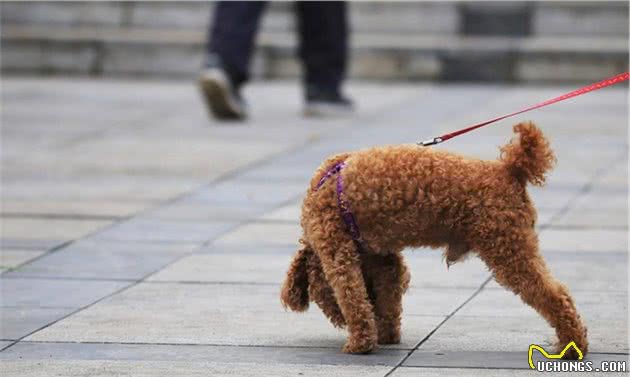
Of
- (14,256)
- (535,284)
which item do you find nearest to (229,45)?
(14,256)

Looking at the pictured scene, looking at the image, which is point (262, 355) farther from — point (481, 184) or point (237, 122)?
point (237, 122)

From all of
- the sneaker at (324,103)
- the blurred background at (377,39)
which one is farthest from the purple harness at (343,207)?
the blurred background at (377,39)

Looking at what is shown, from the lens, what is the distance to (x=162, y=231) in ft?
28.1

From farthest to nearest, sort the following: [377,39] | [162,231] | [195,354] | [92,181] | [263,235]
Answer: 1. [377,39]
2. [92,181]
3. [162,231]
4. [263,235]
5. [195,354]

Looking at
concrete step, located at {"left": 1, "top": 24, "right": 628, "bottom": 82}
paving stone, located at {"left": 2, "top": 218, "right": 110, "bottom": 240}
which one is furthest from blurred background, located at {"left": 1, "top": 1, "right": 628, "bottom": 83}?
paving stone, located at {"left": 2, "top": 218, "right": 110, "bottom": 240}

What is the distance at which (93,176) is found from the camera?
10.7 m

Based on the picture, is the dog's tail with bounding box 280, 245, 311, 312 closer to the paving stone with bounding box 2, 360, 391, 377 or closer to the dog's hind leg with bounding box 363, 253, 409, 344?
the dog's hind leg with bounding box 363, 253, 409, 344

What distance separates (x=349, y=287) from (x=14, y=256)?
2773mm

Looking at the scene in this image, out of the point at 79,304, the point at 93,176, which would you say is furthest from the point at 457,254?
the point at 93,176

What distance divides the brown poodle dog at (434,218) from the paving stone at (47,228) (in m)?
3.03

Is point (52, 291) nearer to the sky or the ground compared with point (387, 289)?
nearer to the ground

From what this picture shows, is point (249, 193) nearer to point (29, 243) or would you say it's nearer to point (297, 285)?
point (29, 243)

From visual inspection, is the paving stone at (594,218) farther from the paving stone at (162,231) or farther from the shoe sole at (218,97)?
the shoe sole at (218,97)

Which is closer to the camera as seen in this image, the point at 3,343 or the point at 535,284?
the point at 535,284
